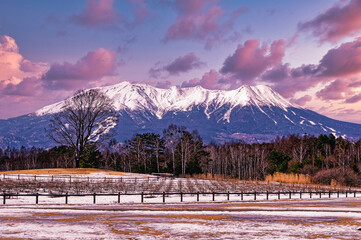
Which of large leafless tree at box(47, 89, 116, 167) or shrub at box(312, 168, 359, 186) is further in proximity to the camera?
large leafless tree at box(47, 89, 116, 167)

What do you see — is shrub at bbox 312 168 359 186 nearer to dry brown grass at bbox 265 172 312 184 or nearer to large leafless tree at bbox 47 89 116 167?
dry brown grass at bbox 265 172 312 184

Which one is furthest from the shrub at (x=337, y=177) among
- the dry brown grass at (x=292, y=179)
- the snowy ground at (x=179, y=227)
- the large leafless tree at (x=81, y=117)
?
the snowy ground at (x=179, y=227)

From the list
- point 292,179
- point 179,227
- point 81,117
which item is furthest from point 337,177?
point 179,227

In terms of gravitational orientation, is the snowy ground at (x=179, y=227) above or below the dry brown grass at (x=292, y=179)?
above

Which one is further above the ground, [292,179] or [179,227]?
[179,227]

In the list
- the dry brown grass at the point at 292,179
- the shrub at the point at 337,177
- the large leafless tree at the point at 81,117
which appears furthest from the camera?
Answer: the large leafless tree at the point at 81,117

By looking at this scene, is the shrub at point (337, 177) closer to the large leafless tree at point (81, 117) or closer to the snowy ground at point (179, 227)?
the large leafless tree at point (81, 117)

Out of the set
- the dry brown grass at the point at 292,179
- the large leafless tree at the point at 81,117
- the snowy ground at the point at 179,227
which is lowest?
the dry brown grass at the point at 292,179

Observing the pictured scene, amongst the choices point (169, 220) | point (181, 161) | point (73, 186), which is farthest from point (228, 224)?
point (181, 161)

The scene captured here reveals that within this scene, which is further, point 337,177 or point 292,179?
point 292,179

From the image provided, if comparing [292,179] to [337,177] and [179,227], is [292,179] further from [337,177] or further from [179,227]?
[179,227]

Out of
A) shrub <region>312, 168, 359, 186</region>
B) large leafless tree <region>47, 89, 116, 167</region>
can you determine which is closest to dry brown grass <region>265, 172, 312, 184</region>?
shrub <region>312, 168, 359, 186</region>

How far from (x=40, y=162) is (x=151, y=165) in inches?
3271

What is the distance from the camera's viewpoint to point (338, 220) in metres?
22.7
